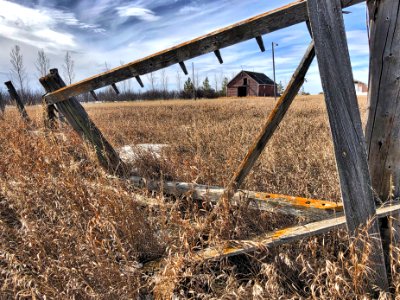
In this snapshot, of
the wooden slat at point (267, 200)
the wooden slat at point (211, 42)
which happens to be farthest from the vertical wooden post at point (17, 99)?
the wooden slat at point (267, 200)

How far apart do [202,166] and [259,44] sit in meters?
1.68

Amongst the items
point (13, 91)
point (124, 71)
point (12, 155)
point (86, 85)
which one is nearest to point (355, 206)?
point (124, 71)

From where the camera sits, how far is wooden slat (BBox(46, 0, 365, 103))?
186 cm

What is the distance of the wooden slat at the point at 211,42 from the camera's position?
1.86 meters

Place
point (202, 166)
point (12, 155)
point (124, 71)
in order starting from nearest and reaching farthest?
1. point (124, 71)
2. point (202, 166)
3. point (12, 155)

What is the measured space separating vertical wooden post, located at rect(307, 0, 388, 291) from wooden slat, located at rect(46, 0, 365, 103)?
0.18 m

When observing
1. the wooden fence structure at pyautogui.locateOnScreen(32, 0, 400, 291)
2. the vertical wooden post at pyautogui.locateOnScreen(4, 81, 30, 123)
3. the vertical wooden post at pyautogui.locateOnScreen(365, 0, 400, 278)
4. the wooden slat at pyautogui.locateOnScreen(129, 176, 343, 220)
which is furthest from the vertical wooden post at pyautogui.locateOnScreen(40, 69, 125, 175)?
the vertical wooden post at pyautogui.locateOnScreen(4, 81, 30, 123)

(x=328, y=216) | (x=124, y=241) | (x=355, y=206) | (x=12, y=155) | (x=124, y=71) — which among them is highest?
(x=124, y=71)

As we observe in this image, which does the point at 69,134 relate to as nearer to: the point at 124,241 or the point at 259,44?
the point at 124,241

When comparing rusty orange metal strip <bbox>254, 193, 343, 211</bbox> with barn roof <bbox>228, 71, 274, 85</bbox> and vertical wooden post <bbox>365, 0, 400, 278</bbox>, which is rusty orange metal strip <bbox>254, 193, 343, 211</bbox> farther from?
barn roof <bbox>228, 71, 274, 85</bbox>

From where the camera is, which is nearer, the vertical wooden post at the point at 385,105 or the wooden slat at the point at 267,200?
the vertical wooden post at the point at 385,105

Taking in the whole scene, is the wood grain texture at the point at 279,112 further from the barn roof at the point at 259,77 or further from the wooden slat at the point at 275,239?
the barn roof at the point at 259,77

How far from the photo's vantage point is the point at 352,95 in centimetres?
171

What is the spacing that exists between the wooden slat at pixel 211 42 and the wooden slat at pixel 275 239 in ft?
4.65
